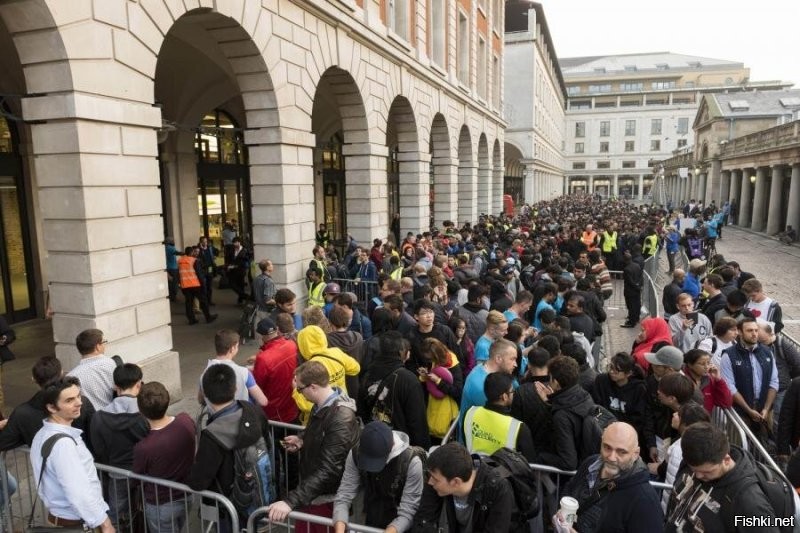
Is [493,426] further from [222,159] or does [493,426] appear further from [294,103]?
[222,159]

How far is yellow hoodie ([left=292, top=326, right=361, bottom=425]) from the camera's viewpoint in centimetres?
495

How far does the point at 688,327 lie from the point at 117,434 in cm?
668

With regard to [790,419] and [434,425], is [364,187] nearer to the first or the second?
[434,425]

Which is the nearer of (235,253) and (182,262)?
(182,262)

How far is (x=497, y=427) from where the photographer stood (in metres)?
3.94

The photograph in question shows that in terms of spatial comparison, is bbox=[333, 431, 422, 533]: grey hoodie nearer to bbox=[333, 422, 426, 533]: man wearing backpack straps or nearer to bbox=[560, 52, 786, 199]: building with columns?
bbox=[333, 422, 426, 533]: man wearing backpack straps

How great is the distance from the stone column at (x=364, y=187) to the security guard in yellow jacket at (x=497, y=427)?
37.0 feet

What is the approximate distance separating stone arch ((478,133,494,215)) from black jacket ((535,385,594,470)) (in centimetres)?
2687

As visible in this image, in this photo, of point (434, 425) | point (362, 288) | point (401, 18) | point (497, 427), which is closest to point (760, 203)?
point (401, 18)

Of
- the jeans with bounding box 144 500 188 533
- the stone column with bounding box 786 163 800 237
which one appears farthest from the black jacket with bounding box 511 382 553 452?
the stone column with bounding box 786 163 800 237

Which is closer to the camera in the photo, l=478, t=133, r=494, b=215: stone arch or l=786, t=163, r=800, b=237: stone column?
l=786, t=163, r=800, b=237: stone column

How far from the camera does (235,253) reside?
1373cm

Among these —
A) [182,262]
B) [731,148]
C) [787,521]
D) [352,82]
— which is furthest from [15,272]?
[731,148]

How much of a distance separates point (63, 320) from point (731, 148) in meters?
47.3
